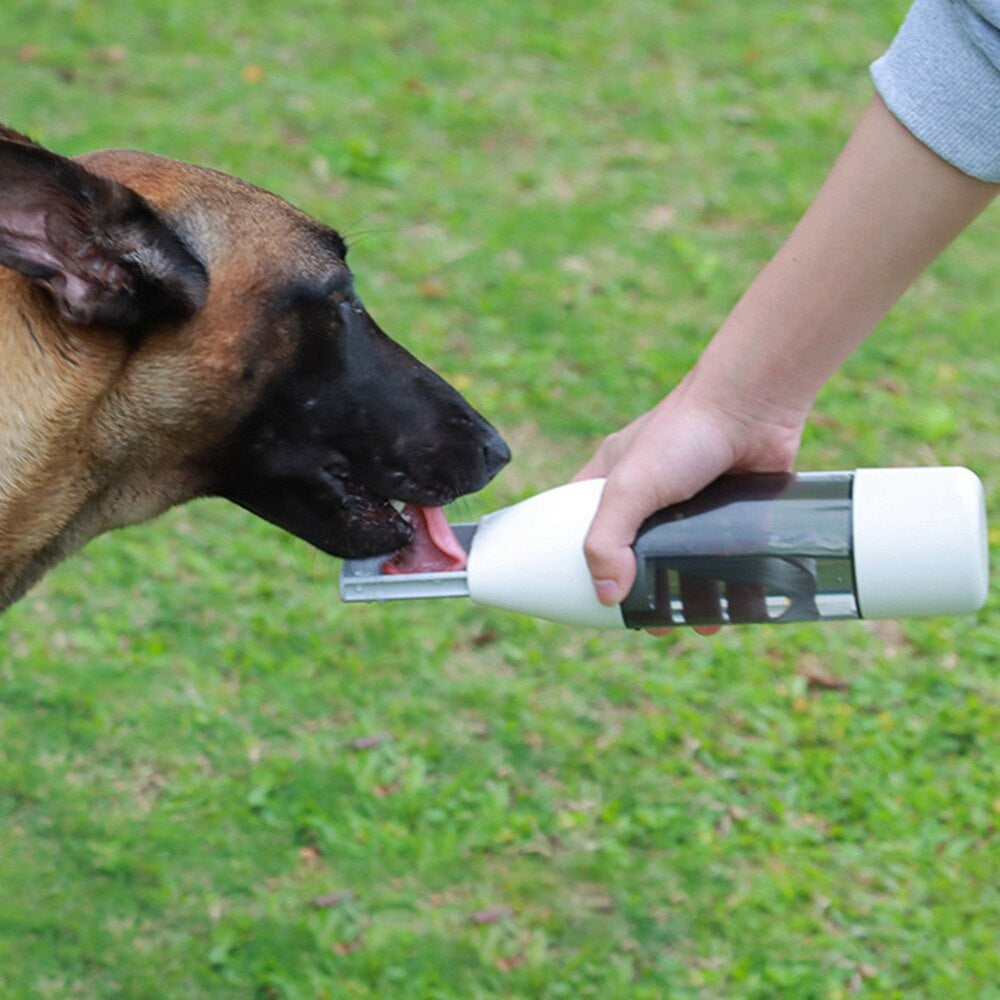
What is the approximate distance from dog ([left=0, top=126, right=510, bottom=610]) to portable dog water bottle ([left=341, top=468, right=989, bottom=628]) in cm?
24

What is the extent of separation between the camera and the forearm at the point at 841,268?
2613mm

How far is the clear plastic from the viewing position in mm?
2701

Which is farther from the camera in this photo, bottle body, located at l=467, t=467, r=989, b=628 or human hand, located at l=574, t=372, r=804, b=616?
human hand, located at l=574, t=372, r=804, b=616

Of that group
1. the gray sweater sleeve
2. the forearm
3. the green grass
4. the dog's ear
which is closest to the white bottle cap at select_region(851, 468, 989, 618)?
the forearm

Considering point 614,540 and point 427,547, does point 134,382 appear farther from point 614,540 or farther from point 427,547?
point 614,540

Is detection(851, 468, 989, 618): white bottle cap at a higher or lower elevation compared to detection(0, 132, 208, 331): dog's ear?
lower

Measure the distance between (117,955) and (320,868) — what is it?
54 cm

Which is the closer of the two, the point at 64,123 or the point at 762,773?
the point at 762,773

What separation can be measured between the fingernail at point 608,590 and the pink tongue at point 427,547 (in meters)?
0.40

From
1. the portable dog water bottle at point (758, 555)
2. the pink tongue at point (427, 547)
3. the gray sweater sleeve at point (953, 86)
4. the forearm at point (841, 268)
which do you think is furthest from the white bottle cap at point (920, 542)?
the pink tongue at point (427, 547)

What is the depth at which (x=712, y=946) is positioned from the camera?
380 cm

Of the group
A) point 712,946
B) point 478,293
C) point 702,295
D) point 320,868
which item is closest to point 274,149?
point 478,293

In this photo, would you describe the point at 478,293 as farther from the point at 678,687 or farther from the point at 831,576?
the point at 831,576

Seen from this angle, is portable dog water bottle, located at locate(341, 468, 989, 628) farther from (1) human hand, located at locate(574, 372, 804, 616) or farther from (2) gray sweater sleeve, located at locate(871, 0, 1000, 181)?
(2) gray sweater sleeve, located at locate(871, 0, 1000, 181)
